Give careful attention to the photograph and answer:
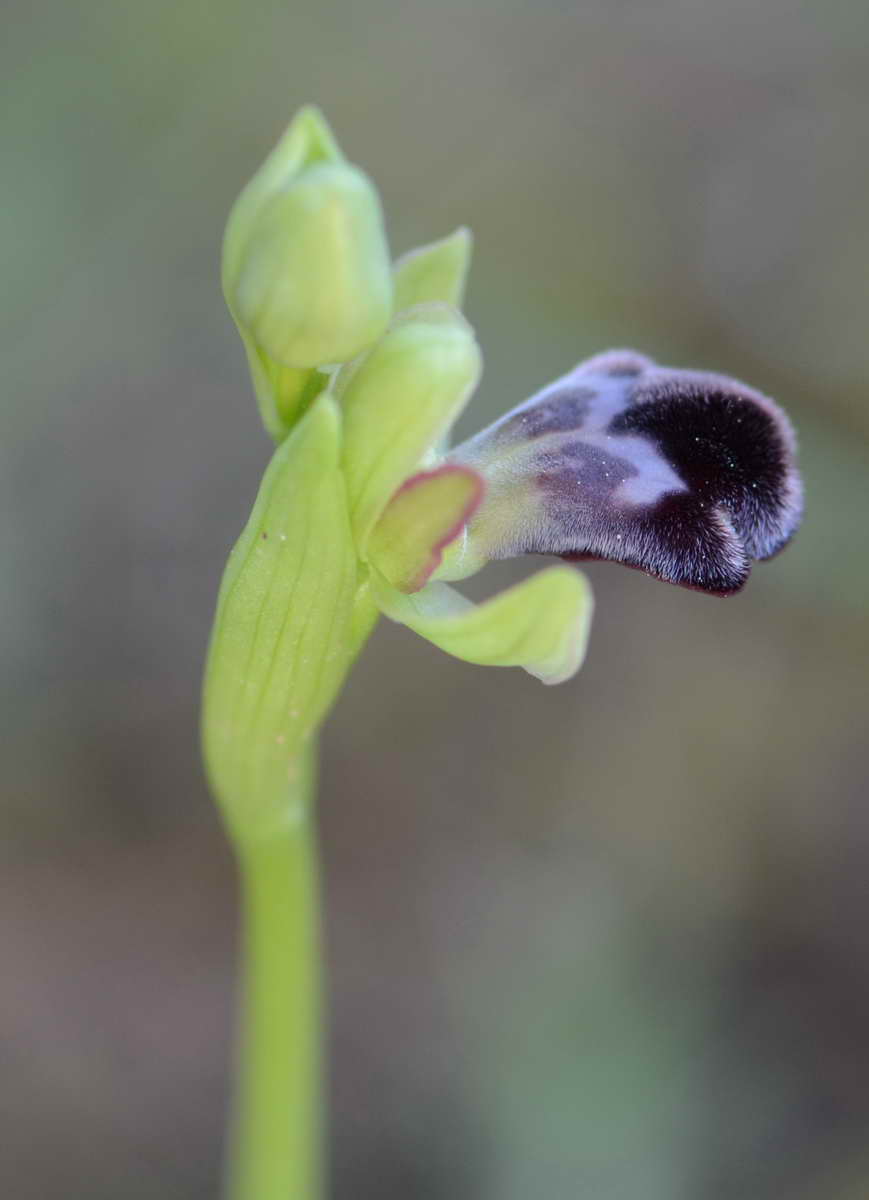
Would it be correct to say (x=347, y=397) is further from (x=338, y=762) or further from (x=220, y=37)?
(x=220, y=37)

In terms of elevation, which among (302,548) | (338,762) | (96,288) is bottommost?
(302,548)

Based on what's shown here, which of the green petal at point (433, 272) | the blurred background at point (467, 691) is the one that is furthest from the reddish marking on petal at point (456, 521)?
the blurred background at point (467, 691)

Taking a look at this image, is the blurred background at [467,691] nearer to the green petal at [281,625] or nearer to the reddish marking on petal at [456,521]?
the green petal at [281,625]

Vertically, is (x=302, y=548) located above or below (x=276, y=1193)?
above

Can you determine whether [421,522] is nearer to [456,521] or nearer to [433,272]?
[456,521]

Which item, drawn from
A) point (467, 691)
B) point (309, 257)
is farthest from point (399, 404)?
point (467, 691)

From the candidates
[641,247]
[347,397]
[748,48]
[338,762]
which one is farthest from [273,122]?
[347,397]

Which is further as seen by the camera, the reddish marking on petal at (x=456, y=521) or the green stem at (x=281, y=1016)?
the green stem at (x=281, y=1016)
